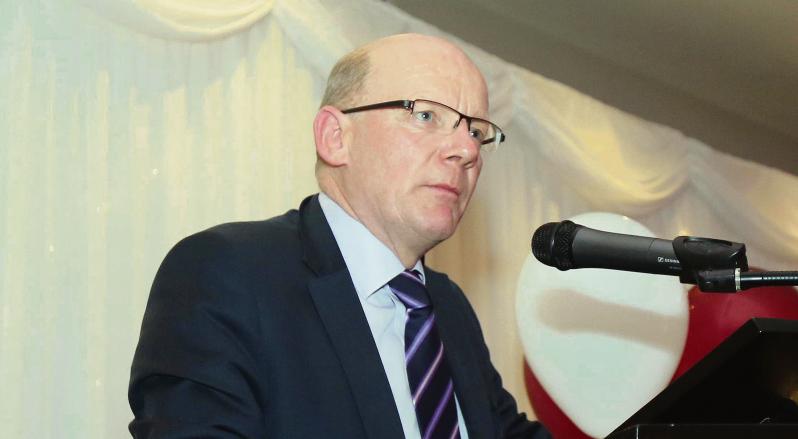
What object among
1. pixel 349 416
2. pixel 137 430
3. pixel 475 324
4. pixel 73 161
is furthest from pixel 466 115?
pixel 73 161

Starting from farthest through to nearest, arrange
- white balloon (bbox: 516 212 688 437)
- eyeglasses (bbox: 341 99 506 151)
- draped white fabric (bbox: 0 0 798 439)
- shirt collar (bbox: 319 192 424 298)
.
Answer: white balloon (bbox: 516 212 688 437)
draped white fabric (bbox: 0 0 798 439)
eyeglasses (bbox: 341 99 506 151)
shirt collar (bbox: 319 192 424 298)

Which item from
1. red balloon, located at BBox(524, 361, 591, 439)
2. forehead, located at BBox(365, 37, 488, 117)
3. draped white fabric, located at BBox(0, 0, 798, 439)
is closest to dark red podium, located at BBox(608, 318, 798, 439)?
forehead, located at BBox(365, 37, 488, 117)

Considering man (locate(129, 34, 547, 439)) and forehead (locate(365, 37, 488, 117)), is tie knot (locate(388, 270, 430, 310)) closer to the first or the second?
man (locate(129, 34, 547, 439))

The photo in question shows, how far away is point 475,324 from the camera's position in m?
2.13

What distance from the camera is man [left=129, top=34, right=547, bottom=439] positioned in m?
1.52

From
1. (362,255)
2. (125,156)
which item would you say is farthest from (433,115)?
(125,156)

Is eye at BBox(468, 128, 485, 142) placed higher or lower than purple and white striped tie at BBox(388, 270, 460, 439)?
higher

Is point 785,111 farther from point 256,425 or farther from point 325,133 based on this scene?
point 256,425

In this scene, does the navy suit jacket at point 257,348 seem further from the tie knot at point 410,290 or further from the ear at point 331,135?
the ear at point 331,135

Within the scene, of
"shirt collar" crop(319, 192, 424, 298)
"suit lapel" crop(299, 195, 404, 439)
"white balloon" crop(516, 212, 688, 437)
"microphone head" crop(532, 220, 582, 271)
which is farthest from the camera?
"white balloon" crop(516, 212, 688, 437)

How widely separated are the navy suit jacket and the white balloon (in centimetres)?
153

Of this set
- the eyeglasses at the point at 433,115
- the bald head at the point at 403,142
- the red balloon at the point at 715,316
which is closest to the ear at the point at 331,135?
the bald head at the point at 403,142

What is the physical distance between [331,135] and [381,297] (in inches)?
14.9

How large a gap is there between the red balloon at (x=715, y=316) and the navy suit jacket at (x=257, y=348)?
2135 millimetres
